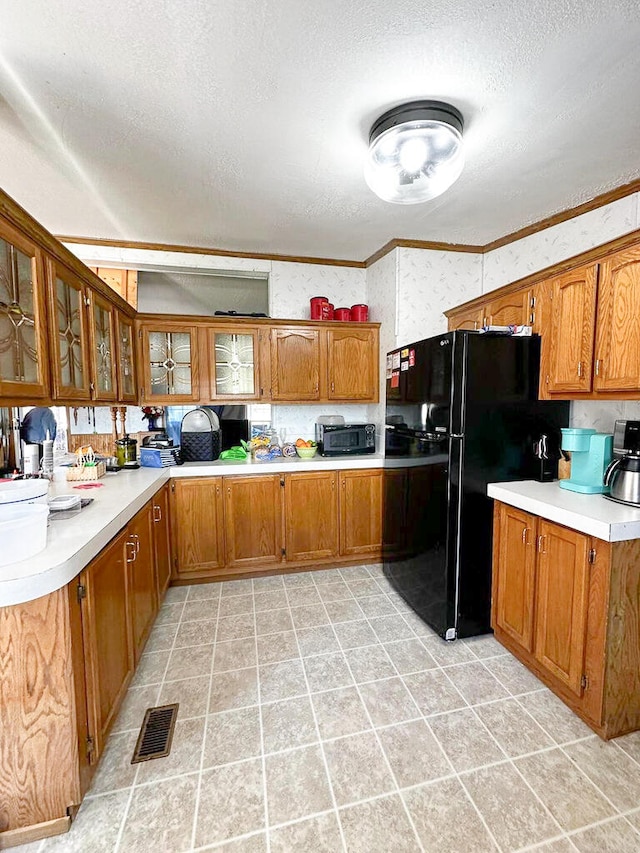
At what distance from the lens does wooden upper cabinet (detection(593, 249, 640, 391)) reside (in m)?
1.67

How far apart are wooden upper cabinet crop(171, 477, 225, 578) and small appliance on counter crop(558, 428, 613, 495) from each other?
2234 millimetres

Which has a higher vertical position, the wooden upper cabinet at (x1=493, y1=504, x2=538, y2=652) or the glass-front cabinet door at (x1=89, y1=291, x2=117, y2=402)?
the glass-front cabinet door at (x1=89, y1=291, x2=117, y2=402)

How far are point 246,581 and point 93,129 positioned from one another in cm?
286

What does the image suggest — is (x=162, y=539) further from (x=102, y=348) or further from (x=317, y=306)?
(x=317, y=306)

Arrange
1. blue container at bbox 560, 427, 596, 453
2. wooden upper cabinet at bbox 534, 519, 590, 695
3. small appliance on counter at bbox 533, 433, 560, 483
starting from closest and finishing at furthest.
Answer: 1. wooden upper cabinet at bbox 534, 519, 590, 695
2. blue container at bbox 560, 427, 596, 453
3. small appliance on counter at bbox 533, 433, 560, 483

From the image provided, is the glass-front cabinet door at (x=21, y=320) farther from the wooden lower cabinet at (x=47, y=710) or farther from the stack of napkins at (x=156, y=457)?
the stack of napkins at (x=156, y=457)

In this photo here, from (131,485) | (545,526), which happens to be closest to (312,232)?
(131,485)

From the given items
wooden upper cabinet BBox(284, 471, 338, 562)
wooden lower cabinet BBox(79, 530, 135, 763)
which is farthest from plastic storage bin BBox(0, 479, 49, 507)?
wooden upper cabinet BBox(284, 471, 338, 562)

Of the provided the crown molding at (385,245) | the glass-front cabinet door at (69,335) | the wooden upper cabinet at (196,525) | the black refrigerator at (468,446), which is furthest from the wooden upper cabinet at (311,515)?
the crown molding at (385,245)

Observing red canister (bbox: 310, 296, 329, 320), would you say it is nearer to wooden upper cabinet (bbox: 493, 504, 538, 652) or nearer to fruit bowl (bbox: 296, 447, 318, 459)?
fruit bowl (bbox: 296, 447, 318, 459)

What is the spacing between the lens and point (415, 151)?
5.55 ft

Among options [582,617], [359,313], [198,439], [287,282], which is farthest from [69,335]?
[582,617]

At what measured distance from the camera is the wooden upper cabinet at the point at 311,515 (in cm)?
298

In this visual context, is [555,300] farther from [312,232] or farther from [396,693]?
[396,693]
